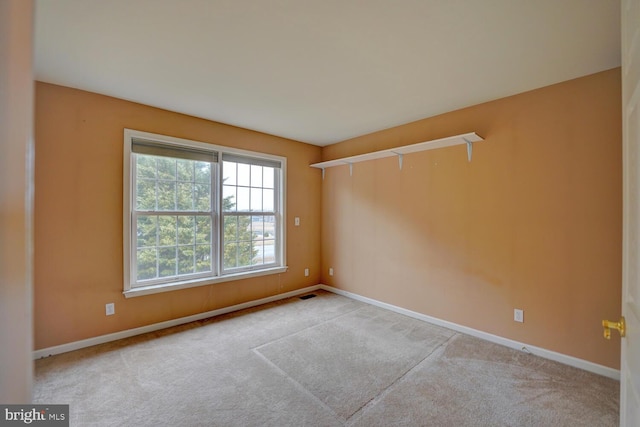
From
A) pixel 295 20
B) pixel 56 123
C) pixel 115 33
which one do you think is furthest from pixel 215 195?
pixel 295 20

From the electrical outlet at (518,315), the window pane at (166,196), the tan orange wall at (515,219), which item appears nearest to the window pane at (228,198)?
the window pane at (166,196)

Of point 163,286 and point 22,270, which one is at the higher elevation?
point 22,270

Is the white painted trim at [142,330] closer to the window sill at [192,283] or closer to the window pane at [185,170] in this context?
the window sill at [192,283]

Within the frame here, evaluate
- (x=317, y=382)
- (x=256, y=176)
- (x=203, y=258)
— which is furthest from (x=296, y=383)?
(x=256, y=176)

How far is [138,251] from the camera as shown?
293 cm

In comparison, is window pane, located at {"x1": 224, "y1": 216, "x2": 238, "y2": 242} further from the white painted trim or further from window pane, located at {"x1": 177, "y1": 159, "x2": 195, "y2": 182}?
the white painted trim

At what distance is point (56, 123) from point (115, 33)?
128cm

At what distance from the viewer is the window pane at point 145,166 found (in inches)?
116

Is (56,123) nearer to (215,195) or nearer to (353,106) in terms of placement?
(215,195)

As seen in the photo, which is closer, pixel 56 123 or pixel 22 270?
pixel 22 270

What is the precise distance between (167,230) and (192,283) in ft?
2.26

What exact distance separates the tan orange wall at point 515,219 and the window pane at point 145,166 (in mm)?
2756

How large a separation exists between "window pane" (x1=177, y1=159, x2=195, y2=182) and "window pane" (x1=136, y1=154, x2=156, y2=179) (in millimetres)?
266

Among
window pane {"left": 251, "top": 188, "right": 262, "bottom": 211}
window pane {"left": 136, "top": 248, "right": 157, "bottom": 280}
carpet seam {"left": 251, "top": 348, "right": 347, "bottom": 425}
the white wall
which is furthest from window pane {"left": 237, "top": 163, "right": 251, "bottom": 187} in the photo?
the white wall
